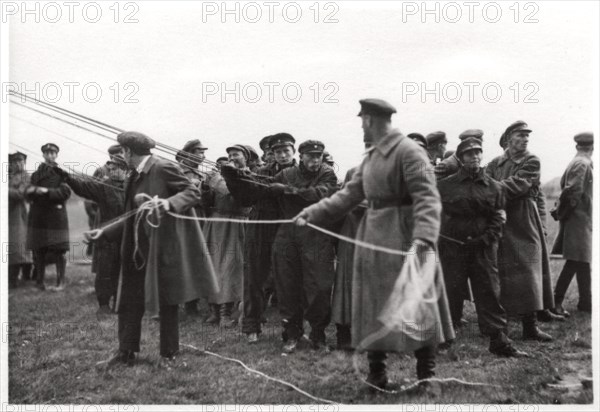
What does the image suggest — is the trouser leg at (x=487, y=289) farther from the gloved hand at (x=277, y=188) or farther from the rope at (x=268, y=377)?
the gloved hand at (x=277, y=188)

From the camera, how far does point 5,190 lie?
221 inches

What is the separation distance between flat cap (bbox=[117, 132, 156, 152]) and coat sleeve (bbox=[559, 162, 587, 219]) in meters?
4.66

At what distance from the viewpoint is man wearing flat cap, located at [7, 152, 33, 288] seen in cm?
607

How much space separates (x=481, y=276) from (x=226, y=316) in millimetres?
3470

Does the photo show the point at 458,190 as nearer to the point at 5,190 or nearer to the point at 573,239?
the point at 573,239

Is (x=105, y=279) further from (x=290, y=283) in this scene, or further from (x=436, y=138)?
(x=436, y=138)

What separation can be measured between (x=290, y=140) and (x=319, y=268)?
4.91 ft

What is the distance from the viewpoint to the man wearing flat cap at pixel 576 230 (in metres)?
7.04

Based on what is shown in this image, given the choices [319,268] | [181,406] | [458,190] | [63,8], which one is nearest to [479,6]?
[458,190]

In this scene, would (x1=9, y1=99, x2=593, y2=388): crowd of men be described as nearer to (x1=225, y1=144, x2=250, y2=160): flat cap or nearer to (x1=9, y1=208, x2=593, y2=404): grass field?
(x1=225, y1=144, x2=250, y2=160): flat cap

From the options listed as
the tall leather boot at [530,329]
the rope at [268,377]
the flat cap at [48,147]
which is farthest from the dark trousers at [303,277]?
the flat cap at [48,147]

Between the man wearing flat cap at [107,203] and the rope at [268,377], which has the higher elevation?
the man wearing flat cap at [107,203]

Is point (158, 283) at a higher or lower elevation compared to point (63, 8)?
lower

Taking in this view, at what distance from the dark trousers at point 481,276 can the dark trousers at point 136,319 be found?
9.20ft
